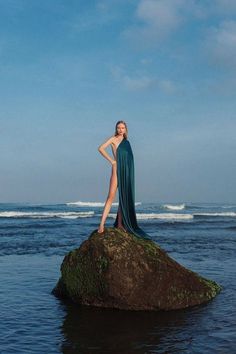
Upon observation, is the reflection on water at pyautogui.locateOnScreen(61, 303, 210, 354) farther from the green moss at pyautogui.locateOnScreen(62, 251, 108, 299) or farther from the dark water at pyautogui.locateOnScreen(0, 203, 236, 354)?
the green moss at pyautogui.locateOnScreen(62, 251, 108, 299)

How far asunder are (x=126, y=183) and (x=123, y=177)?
17cm

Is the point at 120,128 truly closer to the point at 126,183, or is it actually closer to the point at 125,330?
the point at 126,183

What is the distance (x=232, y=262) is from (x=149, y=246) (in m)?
6.80

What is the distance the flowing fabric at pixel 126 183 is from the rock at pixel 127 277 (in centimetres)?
41

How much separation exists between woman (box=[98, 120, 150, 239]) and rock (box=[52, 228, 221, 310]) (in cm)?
43

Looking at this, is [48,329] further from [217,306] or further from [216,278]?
[216,278]

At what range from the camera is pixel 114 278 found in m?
9.55

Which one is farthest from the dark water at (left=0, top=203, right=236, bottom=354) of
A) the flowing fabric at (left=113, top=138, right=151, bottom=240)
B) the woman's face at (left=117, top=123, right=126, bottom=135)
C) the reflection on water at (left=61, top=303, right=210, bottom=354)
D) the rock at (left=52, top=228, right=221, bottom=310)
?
the woman's face at (left=117, top=123, right=126, bottom=135)

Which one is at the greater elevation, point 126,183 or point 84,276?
point 126,183

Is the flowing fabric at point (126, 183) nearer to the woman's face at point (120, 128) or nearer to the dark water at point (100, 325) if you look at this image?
the woman's face at point (120, 128)

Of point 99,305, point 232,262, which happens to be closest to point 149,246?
point 99,305

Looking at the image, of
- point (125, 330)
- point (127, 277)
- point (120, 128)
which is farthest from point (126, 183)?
point (125, 330)

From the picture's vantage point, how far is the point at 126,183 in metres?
10.8

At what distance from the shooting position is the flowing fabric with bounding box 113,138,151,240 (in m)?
10.7
